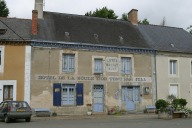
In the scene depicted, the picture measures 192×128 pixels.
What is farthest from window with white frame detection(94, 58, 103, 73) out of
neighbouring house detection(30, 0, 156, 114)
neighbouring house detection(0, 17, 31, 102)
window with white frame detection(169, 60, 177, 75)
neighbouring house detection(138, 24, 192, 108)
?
window with white frame detection(169, 60, 177, 75)

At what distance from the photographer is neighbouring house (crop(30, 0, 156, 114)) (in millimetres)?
24250

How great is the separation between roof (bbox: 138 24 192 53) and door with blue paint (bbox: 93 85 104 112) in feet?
20.5

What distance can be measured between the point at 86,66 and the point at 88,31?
3519mm

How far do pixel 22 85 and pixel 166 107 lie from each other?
10.3 m

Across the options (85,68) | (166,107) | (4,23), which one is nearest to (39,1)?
(4,23)

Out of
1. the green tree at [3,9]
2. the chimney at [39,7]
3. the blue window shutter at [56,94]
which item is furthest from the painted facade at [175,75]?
the green tree at [3,9]

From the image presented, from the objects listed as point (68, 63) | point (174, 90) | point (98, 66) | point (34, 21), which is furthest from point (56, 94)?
point (174, 90)

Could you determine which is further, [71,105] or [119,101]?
[119,101]

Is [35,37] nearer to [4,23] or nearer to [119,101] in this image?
[4,23]

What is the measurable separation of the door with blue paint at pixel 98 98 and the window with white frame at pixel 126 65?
8.21 ft

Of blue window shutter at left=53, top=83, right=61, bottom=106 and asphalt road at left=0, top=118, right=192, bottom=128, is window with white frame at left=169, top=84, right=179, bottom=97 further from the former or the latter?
blue window shutter at left=53, top=83, right=61, bottom=106

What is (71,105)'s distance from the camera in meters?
24.8

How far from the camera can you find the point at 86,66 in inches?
1011

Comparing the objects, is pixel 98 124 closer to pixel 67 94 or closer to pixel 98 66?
pixel 67 94
